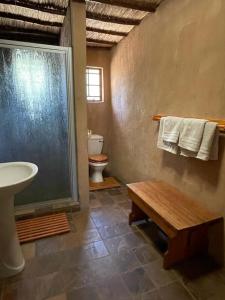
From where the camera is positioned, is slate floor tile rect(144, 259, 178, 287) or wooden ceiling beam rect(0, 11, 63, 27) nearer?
slate floor tile rect(144, 259, 178, 287)

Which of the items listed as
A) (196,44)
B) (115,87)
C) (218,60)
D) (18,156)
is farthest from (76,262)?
(115,87)

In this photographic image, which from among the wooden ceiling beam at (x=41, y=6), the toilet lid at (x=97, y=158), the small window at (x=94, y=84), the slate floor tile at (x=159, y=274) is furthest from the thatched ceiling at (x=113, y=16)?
the slate floor tile at (x=159, y=274)

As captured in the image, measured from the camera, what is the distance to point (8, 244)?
1469 mm

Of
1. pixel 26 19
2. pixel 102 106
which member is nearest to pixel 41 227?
pixel 102 106

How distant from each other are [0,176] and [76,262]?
0.93 meters

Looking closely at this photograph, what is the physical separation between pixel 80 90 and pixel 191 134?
1.26 meters

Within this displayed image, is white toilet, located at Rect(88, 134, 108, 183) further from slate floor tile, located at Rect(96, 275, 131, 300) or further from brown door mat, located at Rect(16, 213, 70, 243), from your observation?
slate floor tile, located at Rect(96, 275, 131, 300)

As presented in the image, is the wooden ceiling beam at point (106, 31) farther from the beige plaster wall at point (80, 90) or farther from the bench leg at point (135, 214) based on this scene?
the bench leg at point (135, 214)

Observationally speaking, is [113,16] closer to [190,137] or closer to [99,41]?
[99,41]

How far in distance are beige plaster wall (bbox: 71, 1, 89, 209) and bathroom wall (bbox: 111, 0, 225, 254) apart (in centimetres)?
76

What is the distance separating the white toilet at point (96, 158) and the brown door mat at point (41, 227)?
1020 mm

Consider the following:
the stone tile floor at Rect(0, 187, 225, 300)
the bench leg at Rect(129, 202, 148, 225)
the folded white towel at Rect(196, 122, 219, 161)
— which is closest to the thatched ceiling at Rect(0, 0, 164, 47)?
the folded white towel at Rect(196, 122, 219, 161)

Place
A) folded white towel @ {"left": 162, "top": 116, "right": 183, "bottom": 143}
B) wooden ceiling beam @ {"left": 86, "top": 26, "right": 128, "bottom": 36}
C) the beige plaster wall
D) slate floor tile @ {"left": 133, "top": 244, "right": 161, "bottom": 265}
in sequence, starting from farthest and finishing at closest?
wooden ceiling beam @ {"left": 86, "top": 26, "right": 128, "bottom": 36}, the beige plaster wall, folded white towel @ {"left": 162, "top": 116, "right": 183, "bottom": 143}, slate floor tile @ {"left": 133, "top": 244, "right": 161, "bottom": 265}

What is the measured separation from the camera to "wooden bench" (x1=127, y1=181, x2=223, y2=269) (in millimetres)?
1452
